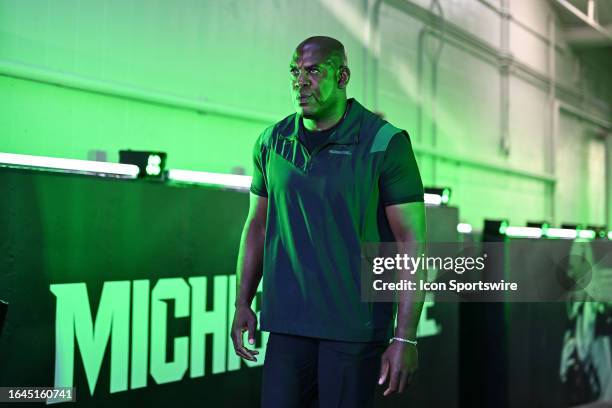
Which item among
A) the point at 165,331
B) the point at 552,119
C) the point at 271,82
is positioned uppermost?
the point at 552,119

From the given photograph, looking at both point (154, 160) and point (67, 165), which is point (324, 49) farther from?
point (154, 160)

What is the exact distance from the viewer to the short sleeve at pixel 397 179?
6.73 ft

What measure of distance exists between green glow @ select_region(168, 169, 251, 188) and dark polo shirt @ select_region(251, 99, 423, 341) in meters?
1.51

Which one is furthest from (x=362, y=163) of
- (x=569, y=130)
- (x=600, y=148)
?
(x=600, y=148)

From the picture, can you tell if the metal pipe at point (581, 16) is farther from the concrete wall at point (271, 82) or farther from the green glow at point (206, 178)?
the green glow at point (206, 178)

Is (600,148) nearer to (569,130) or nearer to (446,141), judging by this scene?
(569,130)

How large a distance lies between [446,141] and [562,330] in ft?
6.41

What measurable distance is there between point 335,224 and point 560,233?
17.5 ft

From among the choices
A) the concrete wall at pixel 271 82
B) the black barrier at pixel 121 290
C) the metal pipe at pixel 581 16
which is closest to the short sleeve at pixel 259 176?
the black barrier at pixel 121 290

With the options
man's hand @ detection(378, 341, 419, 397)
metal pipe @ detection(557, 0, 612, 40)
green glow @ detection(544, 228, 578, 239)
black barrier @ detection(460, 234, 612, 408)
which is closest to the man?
man's hand @ detection(378, 341, 419, 397)

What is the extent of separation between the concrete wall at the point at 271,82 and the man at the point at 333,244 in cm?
204

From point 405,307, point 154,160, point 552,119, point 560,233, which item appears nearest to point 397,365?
point 405,307

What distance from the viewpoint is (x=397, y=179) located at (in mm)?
2055

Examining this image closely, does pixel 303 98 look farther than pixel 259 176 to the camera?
No
